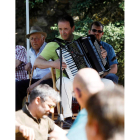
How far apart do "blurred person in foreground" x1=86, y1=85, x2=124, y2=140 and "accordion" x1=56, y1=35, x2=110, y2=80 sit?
2002 mm

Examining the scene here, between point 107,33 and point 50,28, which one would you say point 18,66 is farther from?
point 50,28

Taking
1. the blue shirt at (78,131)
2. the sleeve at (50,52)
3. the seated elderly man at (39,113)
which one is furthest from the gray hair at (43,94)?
the blue shirt at (78,131)

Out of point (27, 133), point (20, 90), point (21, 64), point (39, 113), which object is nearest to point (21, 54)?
point (21, 64)

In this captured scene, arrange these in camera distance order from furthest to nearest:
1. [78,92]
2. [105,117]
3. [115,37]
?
[115,37], [78,92], [105,117]

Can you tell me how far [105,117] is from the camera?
2.58 feet

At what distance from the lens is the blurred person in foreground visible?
774 millimetres

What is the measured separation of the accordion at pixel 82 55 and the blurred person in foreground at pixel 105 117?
2002mm

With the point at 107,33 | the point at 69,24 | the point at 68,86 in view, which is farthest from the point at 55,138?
the point at 107,33

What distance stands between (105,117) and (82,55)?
6.92 ft

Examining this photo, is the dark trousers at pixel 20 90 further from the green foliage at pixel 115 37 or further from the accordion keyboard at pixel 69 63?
the green foliage at pixel 115 37

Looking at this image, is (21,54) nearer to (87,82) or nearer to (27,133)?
(27,133)

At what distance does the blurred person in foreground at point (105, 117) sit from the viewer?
0.77m

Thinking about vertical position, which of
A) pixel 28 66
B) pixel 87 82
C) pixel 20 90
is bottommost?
pixel 20 90

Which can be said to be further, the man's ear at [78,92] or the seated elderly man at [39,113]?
the seated elderly man at [39,113]
